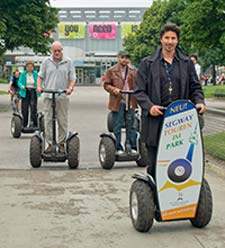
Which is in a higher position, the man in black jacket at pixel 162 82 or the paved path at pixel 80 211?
the man in black jacket at pixel 162 82

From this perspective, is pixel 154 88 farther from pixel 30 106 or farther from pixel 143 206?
pixel 30 106

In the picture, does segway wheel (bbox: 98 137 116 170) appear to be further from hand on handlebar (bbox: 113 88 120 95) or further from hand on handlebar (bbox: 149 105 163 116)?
hand on handlebar (bbox: 149 105 163 116)

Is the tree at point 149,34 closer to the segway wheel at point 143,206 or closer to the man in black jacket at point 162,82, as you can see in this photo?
the man in black jacket at point 162,82

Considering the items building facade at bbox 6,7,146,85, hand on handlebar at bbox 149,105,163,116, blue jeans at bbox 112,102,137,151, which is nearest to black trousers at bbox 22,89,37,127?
blue jeans at bbox 112,102,137,151

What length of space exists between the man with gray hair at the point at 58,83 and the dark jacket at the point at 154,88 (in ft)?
12.9

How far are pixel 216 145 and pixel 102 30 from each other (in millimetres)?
118586

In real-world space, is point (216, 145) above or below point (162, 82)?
below

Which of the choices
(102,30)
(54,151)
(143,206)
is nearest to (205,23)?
(54,151)

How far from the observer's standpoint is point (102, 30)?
424ft

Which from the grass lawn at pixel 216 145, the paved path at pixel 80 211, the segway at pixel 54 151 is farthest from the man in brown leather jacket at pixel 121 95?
the grass lawn at pixel 216 145

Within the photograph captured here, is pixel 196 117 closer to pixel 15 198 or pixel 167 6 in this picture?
pixel 15 198

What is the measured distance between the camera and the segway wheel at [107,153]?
9945 mm

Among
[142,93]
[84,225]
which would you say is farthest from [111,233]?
[142,93]

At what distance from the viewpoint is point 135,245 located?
5.81 m
